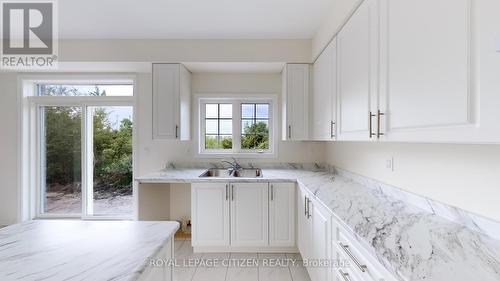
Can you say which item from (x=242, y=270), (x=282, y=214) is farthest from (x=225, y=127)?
(x=242, y=270)

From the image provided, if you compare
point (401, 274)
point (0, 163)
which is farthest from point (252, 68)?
point (0, 163)

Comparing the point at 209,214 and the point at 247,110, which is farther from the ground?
the point at 247,110

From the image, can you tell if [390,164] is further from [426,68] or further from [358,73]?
[426,68]

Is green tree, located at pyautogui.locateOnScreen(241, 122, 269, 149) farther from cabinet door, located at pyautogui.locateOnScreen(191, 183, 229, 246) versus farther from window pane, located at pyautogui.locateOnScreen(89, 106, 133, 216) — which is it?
window pane, located at pyautogui.locateOnScreen(89, 106, 133, 216)

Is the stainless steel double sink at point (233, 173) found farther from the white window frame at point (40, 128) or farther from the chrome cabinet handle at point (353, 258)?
the chrome cabinet handle at point (353, 258)

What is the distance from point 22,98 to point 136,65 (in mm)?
1830

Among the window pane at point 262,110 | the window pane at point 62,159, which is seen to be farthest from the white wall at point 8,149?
the window pane at point 262,110

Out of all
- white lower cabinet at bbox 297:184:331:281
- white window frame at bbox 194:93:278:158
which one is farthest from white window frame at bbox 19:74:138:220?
white lower cabinet at bbox 297:184:331:281

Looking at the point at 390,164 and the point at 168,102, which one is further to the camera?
the point at 168,102

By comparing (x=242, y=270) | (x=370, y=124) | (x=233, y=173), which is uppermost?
(x=370, y=124)

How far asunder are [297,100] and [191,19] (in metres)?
1.47

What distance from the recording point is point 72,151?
139 inches

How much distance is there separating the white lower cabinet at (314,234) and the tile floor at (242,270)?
23 centimetres

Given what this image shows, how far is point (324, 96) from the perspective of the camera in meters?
2.45
